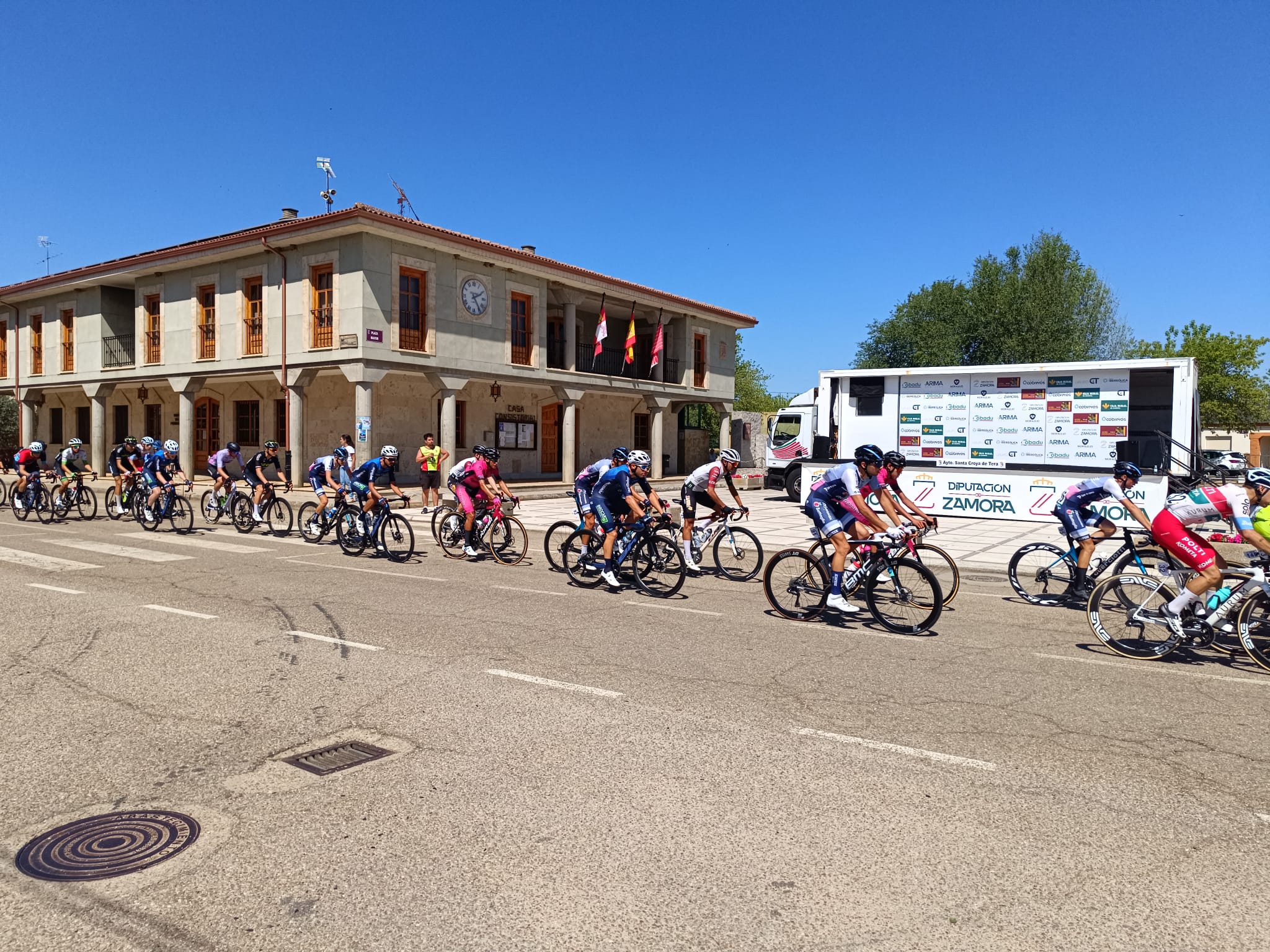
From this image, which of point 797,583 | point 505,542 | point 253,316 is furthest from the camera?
point 253,316

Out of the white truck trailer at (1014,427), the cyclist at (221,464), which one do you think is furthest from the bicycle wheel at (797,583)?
the cyclist at (221,464)

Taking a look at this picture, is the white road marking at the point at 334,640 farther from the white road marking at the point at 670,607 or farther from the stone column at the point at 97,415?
the stone column at the point at 97,415

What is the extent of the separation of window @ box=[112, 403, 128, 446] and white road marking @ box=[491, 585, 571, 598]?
2941cm

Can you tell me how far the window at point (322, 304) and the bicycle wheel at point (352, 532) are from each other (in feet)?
37.1

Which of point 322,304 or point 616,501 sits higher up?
point 322,304

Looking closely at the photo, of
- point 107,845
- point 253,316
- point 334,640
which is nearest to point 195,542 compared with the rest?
point 334,640

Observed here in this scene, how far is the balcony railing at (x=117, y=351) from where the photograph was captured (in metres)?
30.5

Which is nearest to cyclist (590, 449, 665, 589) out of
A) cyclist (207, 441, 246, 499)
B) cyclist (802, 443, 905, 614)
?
cyclist (802, 443, 905, 614)

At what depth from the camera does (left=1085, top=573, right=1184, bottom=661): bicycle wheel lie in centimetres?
708

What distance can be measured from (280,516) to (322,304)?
30.3ft

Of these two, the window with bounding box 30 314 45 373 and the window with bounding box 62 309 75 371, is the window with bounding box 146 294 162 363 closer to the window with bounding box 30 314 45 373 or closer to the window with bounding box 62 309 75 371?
the window with bounding box 62 309 75 371

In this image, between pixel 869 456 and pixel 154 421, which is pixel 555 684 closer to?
pixel 869 456

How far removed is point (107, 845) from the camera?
3.50 metres

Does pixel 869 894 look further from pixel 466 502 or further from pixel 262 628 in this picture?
pixel 466 502
